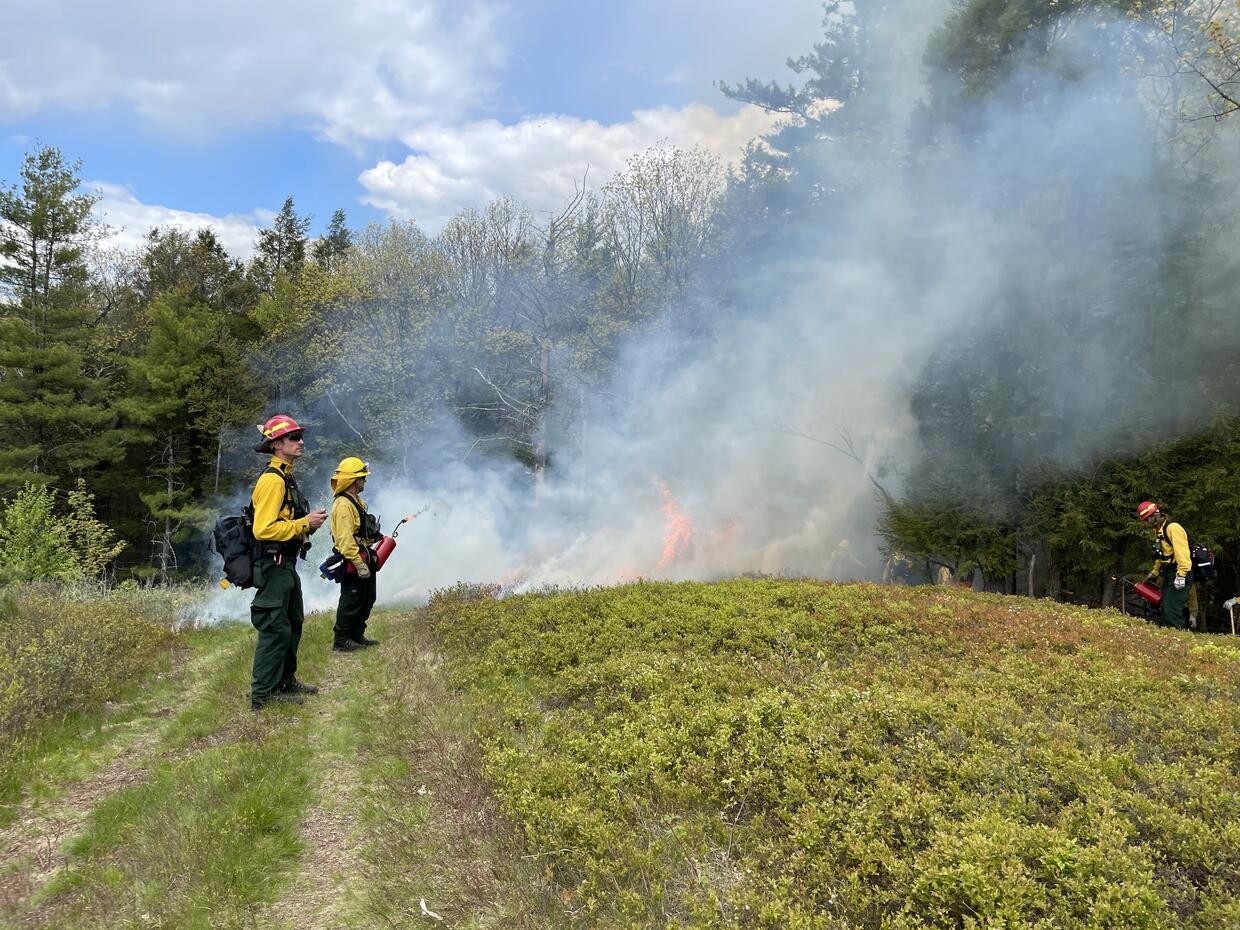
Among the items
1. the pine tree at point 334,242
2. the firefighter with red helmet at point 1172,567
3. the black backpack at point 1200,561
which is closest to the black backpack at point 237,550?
the firefighter with red helmet at point 1172,567

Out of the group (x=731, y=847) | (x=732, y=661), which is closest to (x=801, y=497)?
(x=732, y=661)

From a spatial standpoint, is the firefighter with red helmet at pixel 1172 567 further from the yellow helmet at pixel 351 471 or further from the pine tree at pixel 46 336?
the pine tree at pixel 46 336

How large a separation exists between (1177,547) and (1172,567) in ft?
1.49

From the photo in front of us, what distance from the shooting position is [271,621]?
19.1ft

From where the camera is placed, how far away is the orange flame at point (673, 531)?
14995mm

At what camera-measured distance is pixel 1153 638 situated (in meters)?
6.63

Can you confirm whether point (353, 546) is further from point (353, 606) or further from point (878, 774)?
point (878, 774)

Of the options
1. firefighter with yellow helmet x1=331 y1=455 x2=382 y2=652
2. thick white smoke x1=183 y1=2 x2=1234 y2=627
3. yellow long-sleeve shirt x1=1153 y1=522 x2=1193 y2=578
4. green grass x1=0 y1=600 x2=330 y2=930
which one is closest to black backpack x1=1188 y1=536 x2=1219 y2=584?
yellow long-sleeve shirt x1=1153 y1=522 x2=1193 y2=578

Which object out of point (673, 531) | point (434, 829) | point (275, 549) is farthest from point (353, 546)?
point (673, 531)

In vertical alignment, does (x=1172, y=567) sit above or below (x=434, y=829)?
above

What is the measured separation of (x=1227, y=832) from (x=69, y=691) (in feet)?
25.2

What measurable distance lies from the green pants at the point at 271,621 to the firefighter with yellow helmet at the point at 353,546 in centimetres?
127

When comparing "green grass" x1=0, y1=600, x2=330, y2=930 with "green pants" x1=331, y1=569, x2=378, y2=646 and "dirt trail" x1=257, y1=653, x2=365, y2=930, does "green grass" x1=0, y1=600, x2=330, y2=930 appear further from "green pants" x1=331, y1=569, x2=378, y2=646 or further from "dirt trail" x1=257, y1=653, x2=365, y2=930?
"green pants" x1=331, y1=569, x2=378, y2=646

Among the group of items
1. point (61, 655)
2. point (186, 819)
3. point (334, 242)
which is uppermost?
point (334, 242)
